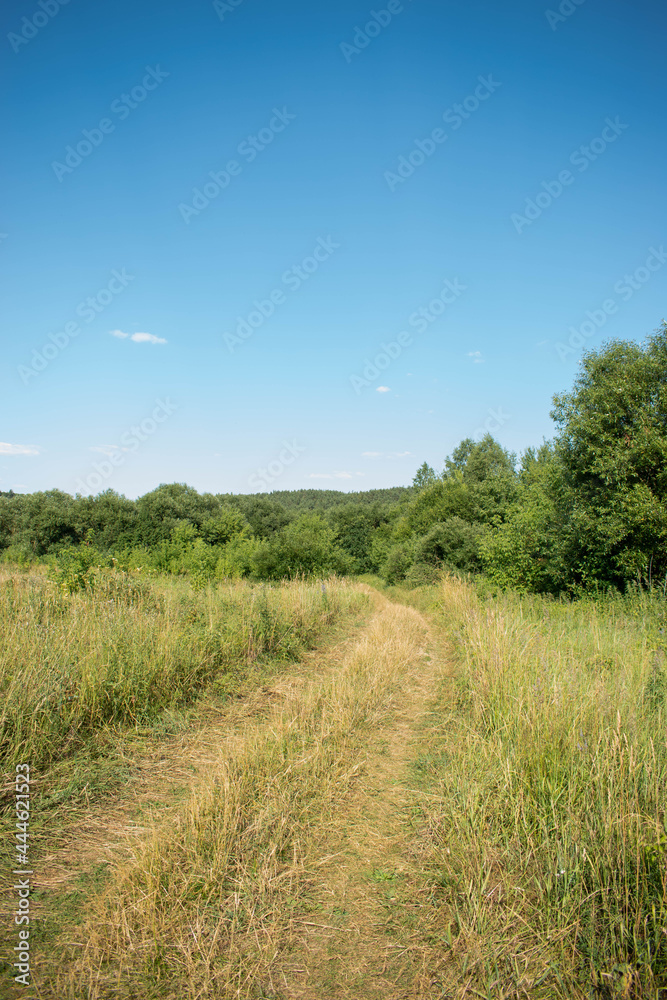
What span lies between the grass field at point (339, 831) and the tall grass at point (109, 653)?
0.04m

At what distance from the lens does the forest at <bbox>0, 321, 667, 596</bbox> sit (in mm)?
12539

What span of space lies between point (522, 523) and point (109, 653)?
16.0 metres

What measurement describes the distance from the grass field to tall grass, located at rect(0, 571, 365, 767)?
1.4 inches

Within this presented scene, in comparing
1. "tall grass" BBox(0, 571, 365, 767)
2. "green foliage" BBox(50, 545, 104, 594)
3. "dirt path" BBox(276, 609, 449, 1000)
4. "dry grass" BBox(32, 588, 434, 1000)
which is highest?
"green foliage" BBox(50, 545, 104, 594)

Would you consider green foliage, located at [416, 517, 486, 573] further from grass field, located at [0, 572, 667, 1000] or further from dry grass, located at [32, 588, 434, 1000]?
dry grass, located at [32, 588, 434, 1000]

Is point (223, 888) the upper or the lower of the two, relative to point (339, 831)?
upper

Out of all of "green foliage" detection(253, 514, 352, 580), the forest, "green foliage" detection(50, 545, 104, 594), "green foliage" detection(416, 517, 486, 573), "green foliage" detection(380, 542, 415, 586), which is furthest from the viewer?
"green foliage" detection(380, 542, 415, 586)

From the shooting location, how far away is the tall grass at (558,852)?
218 centimetres

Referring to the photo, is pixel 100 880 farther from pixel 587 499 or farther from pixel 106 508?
pixel 106 508

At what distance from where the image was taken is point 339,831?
345 centimetres

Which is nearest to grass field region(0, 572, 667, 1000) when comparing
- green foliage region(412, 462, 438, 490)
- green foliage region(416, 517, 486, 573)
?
green foliage region(416, 517, 486, 573)

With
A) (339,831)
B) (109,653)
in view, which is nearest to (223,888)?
(339,831)

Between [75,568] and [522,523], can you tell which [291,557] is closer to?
[522,523]

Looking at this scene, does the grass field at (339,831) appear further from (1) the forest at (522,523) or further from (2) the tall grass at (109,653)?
(1) the forest at (522,523)
